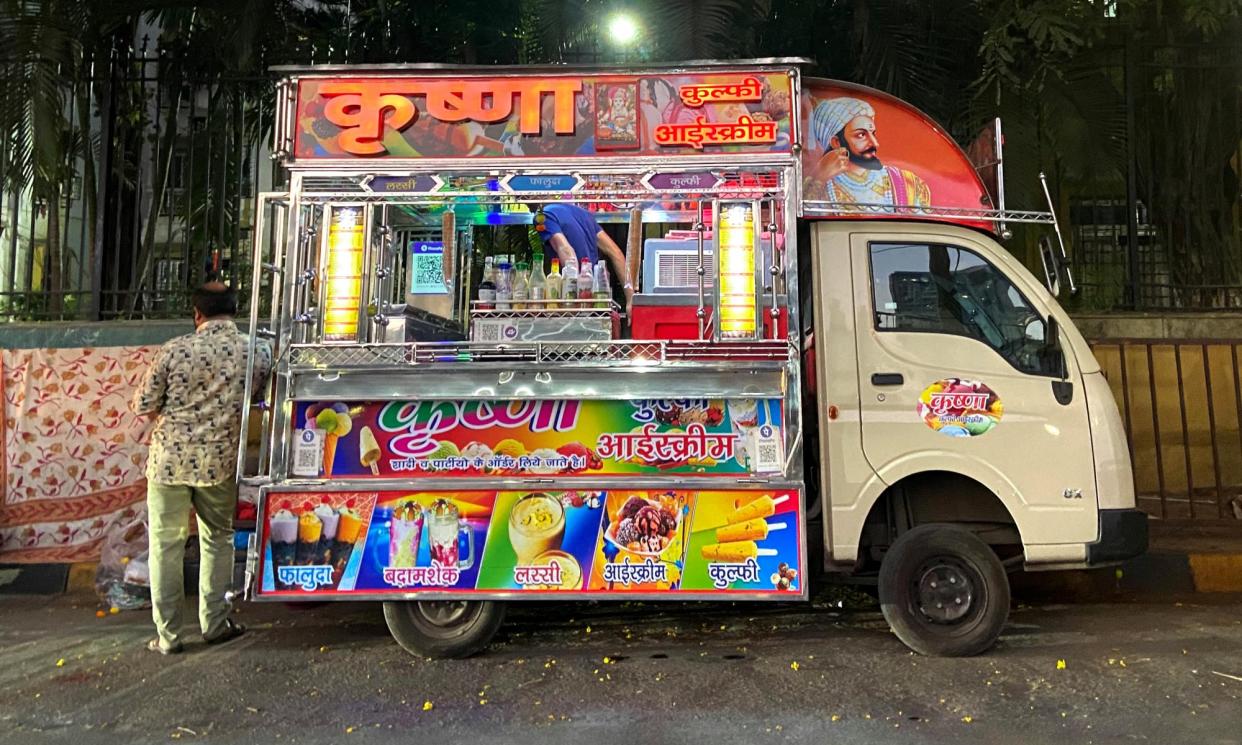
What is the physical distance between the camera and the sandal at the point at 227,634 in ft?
14.8

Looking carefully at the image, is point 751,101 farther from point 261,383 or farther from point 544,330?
point 261,383

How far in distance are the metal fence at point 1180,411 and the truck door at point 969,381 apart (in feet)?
12.4

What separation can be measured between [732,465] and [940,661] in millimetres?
1461

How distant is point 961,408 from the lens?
415 centimetres

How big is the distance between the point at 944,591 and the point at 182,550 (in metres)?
4.07

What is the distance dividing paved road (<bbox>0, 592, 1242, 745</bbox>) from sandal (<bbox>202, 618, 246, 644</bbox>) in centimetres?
5

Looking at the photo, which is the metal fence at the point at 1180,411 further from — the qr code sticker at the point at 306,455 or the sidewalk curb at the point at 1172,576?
the qr code sticker at the point at 306,455

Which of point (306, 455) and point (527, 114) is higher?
point (527, 114)

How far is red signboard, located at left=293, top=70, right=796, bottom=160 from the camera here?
423cm

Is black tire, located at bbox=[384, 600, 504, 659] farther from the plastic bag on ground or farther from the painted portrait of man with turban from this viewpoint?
the painted portrait of man with turban

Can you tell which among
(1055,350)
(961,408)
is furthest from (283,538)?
(1055,350)

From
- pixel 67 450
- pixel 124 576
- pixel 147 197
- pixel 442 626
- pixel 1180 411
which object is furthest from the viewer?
pixel 147 197

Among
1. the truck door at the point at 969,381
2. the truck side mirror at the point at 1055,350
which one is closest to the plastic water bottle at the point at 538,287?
the truck door at the point at 969,381

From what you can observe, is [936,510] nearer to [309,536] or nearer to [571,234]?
[571,234]
